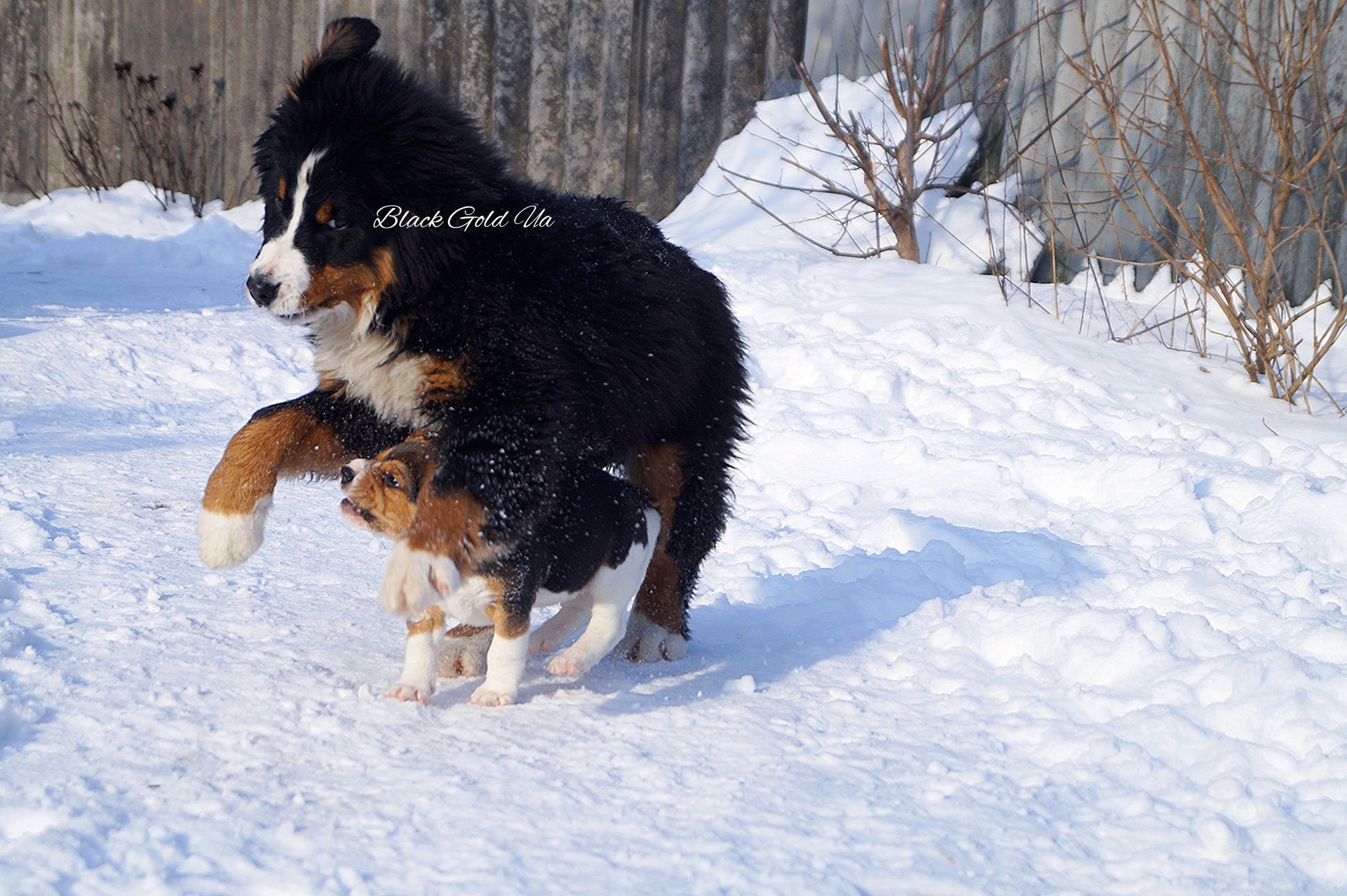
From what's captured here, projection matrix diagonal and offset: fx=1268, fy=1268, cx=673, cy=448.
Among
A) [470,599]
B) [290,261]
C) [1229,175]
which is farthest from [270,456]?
[1229,175]

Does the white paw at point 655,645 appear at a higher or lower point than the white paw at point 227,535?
lower

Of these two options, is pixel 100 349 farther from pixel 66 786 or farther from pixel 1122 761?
pixel 1122 761

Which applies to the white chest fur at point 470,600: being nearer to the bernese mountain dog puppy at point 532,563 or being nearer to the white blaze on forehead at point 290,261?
the bernese mountain dog puppy at point 532,563

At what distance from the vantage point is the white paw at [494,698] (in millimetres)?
2811

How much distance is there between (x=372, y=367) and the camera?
9.16 ft

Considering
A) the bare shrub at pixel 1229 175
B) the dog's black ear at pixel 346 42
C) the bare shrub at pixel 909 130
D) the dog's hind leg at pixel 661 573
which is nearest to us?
the dog's black ear at pixel 346 42

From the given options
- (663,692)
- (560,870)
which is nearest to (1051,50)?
(663,692)

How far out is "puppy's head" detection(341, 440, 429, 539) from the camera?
2717 millimetres

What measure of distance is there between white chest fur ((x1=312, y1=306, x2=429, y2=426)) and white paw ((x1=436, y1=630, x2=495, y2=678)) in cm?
62

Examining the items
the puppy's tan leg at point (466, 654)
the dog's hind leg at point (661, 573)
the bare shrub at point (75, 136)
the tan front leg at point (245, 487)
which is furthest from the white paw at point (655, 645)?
the bare shrub at point (75, 136)

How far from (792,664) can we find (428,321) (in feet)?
4.28

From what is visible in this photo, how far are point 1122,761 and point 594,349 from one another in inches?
56.9

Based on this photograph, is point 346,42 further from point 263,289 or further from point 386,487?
point 386,487

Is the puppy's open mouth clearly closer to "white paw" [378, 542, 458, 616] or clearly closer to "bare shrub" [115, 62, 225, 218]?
"white paw" [378, 542, 458, 616]
